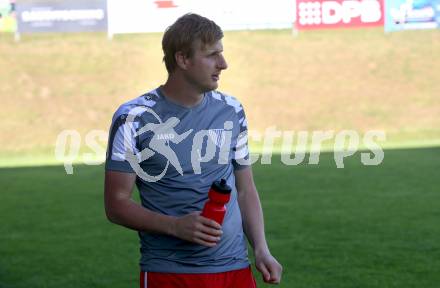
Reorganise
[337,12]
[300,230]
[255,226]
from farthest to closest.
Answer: [337,12], [300,230], [255,226]

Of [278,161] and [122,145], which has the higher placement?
[122,145]

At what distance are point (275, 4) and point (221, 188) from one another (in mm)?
26069

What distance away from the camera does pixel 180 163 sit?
12.0 feet

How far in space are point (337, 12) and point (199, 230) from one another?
2693cm

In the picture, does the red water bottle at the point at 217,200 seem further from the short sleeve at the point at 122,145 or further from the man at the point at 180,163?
the short sleeve at the point at 122,145

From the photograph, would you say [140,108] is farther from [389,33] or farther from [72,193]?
[389,33]

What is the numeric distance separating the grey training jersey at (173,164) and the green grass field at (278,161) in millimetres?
4363

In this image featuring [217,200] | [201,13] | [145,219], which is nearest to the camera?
[217,200]

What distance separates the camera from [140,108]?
3.65 metres

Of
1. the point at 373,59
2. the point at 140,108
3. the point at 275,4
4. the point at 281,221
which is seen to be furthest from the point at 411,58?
the point at 140,108

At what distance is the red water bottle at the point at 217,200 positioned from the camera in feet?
10.9

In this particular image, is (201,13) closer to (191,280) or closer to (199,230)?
(191,280)

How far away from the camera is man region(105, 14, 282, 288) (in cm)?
363

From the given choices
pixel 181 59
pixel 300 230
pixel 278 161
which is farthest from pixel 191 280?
pixel 278 161
